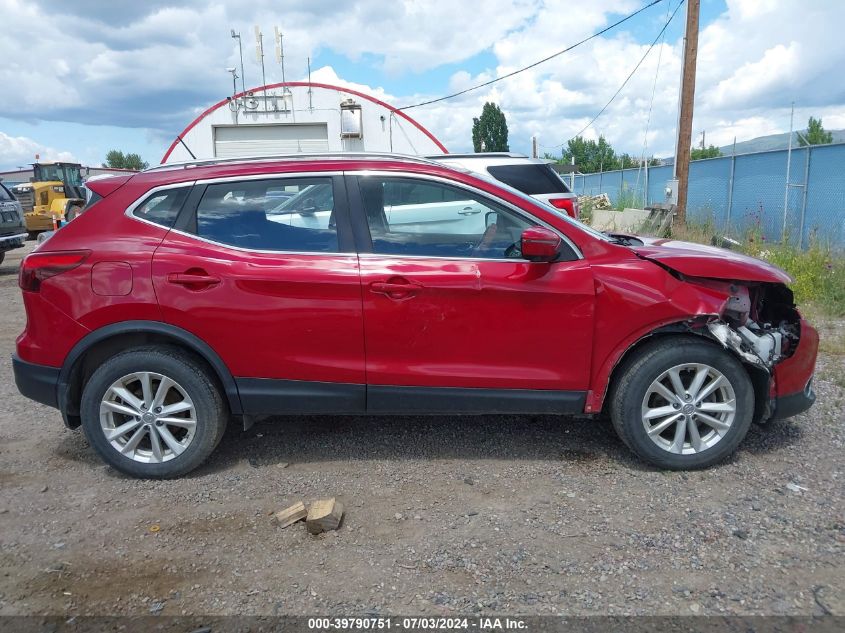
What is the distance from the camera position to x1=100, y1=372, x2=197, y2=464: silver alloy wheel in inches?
149

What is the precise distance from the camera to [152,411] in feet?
12.4

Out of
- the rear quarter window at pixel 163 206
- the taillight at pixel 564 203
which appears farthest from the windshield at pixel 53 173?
the rear quarter window at pixel 163 206

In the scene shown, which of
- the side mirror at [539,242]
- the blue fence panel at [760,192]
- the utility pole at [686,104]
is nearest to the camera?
the side mirror at [539,242]

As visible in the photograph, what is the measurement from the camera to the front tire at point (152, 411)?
375 centimetres

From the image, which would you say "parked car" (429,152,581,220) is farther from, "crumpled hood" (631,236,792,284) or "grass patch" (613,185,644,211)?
"grass patch" (613,185,644,211)

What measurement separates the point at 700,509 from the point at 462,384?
142cm

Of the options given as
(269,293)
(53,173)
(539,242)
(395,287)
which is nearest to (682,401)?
(539,242)

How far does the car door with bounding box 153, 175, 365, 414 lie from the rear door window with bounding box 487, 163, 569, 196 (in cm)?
478

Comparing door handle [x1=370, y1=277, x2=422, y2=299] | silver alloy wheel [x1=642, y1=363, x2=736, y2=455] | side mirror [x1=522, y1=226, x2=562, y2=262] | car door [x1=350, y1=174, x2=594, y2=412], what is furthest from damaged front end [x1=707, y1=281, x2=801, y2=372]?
door handle [x1=370, y1=277, x2=422, y2=299]

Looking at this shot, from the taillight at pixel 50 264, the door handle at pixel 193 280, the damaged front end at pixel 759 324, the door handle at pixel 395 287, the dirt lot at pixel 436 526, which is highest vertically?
the taillight at pixel 50 264

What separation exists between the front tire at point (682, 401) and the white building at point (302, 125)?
1436cm

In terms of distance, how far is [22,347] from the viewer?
388cm

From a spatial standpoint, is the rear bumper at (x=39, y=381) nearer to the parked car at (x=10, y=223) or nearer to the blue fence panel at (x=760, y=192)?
the parked car at (x=10, y=223)

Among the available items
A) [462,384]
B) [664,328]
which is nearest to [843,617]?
[664,328]
